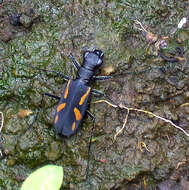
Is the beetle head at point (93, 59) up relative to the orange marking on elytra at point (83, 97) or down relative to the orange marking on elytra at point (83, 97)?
up

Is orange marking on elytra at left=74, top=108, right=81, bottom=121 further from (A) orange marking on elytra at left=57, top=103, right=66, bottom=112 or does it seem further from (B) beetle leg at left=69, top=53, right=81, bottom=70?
(B) beetle leg at left=69, top=53, right=81, bottom=70

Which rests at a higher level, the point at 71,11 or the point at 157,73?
the point at 71,11

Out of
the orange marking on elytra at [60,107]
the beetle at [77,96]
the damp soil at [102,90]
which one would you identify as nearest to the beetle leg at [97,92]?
the beetle at [77,96]

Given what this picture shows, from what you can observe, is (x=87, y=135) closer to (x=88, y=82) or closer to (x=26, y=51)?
(x=88, y=82)

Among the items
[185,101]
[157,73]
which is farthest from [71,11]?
[185,101]

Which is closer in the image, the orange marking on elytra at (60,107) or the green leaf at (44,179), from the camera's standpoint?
the green leaf at (44,179)

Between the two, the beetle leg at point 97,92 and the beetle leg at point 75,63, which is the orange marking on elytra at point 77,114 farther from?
the beetle leg at point 75,63
